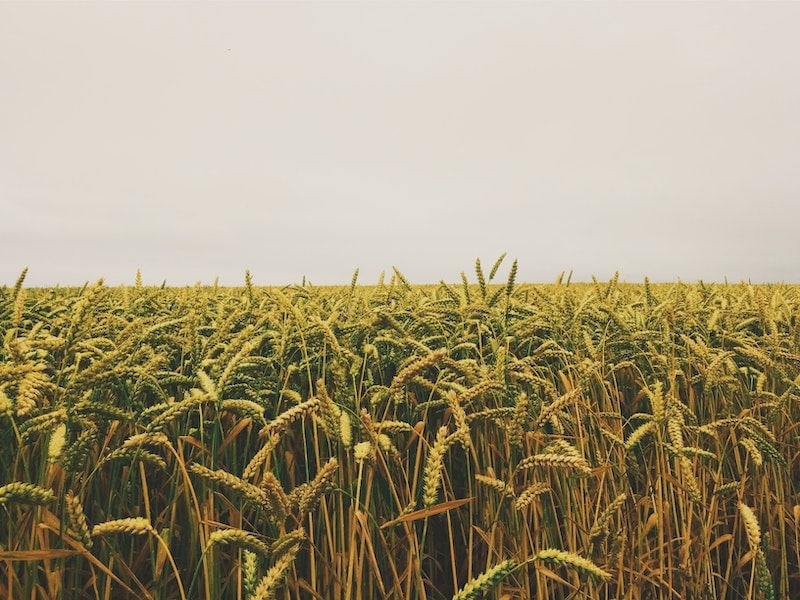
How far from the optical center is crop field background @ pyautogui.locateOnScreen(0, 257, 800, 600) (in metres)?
1.33

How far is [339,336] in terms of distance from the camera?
214 centimetres

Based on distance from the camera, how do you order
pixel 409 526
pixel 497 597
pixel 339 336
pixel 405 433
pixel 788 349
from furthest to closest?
pixel 788 349
pixel 339 336
pixel 405 433
pixel 497 597
pixel 409 526

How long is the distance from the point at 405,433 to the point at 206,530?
0.70 m

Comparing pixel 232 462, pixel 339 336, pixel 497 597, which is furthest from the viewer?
pixel 339 336

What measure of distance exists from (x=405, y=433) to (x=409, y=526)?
457 millimetres

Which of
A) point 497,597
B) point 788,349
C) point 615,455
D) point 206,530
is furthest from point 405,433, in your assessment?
point 788,349

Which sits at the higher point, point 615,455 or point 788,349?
point 788,349

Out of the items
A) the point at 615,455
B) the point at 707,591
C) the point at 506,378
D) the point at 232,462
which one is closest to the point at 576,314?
the point at 615,455

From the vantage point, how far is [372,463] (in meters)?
1.56

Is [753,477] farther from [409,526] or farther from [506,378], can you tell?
[409,526]

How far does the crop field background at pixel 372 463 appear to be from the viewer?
1333mm

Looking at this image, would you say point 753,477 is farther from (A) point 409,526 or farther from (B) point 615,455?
(A) point 409,526

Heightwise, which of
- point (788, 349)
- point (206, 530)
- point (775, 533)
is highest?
point (788, 349)

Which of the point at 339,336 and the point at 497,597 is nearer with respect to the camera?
the point at 497,597
